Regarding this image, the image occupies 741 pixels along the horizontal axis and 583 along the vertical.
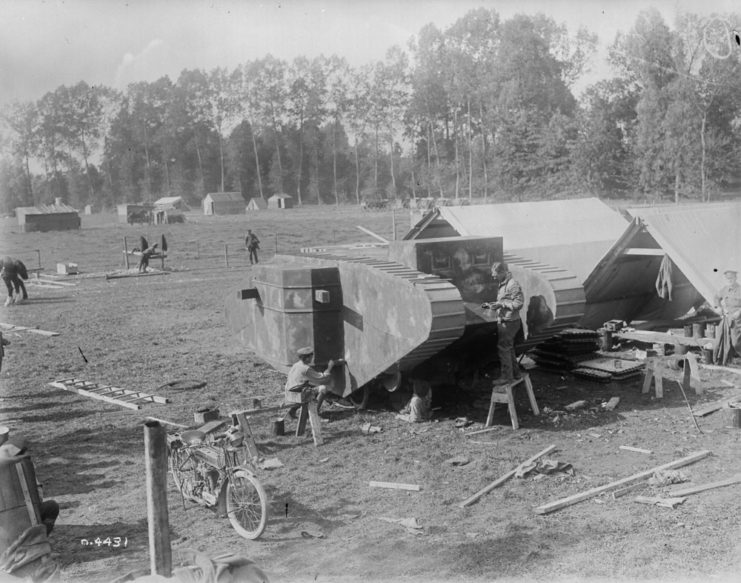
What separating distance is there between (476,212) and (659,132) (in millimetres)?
14209

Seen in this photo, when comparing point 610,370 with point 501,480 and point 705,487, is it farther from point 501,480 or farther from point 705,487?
point 501,480

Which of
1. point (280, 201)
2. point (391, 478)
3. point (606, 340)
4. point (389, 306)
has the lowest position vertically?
point (391, 478)

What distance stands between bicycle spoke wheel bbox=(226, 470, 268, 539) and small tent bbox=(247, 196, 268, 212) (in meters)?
53.9

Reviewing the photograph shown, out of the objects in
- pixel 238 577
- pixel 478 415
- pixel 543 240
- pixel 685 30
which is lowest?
pixel 478 415

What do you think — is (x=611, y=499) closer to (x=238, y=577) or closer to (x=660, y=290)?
(x=238, y=577)

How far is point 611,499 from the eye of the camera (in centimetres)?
735

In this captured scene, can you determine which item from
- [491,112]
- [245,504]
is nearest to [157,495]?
[245,504]

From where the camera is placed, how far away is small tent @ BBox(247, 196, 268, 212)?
200 ft

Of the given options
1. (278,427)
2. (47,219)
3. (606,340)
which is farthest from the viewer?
(47,219)

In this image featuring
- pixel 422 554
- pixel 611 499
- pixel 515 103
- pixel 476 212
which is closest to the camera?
pixel 422 554

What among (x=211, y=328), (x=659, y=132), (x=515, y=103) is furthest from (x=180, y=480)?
(x=515, y=103)

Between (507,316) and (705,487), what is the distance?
3.21 meters

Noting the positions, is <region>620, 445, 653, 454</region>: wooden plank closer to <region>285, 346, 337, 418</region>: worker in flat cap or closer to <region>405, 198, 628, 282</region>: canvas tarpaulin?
<region>285, 346, 337, 418</region>: worker in flat cap

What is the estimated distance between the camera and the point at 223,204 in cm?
5656
